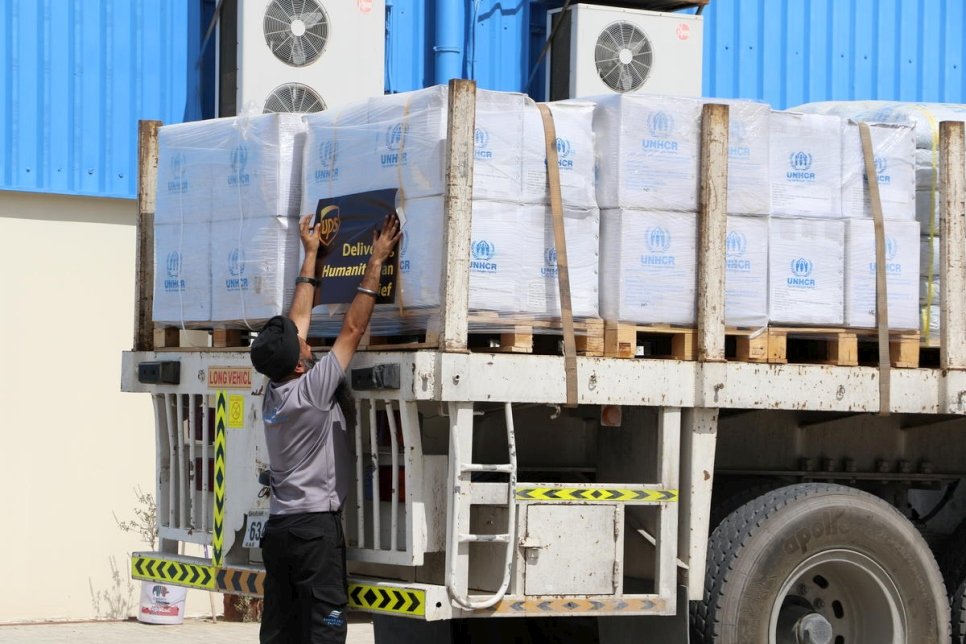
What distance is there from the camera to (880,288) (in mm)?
→ 6812

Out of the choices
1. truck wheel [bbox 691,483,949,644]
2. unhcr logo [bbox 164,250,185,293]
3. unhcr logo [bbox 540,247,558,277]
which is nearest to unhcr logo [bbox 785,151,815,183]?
unhcr logo [bbox 540,247,558,277]

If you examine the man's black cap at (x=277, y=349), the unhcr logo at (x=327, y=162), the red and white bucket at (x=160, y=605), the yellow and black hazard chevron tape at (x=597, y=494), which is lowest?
the red and white bucket at (x=160, y=605)

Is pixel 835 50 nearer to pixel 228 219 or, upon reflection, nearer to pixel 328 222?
pixel 228 219

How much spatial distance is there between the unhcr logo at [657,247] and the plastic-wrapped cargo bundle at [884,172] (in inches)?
36.0

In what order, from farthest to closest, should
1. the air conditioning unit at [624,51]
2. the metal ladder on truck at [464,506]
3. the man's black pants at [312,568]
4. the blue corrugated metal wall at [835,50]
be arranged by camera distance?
the blue corrugated metal wall at [835,50], the air conditioning unit at [624,51], the man's black pants at [312,568], the metal ladder on truck at [464,506]

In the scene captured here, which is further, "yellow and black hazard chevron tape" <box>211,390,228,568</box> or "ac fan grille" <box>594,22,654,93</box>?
"ac fan grille" <box>594,22,654,93</box>

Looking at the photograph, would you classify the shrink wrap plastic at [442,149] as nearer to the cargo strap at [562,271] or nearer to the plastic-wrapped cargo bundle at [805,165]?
the cargo strap at [562,271]

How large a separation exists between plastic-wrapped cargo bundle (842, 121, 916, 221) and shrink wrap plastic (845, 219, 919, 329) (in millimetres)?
73

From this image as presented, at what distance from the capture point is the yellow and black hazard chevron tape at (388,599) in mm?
5984

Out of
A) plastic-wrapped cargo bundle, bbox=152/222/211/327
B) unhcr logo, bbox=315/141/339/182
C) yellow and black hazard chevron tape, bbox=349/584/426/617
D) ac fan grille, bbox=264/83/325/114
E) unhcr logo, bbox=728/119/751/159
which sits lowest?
yellow and black hazard chevron tape, bbox=349/584/426/617

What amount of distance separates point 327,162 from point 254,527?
1.60 m

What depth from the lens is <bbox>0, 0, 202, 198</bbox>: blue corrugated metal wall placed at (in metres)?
10.3

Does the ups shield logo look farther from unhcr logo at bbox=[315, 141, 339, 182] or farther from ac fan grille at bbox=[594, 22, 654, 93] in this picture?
ac fan grille at bbox=[594, 22, 654, 93]

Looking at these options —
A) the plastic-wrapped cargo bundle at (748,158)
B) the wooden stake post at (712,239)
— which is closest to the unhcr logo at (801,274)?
the plastic-wrapped cargo bundle at (748,158)
